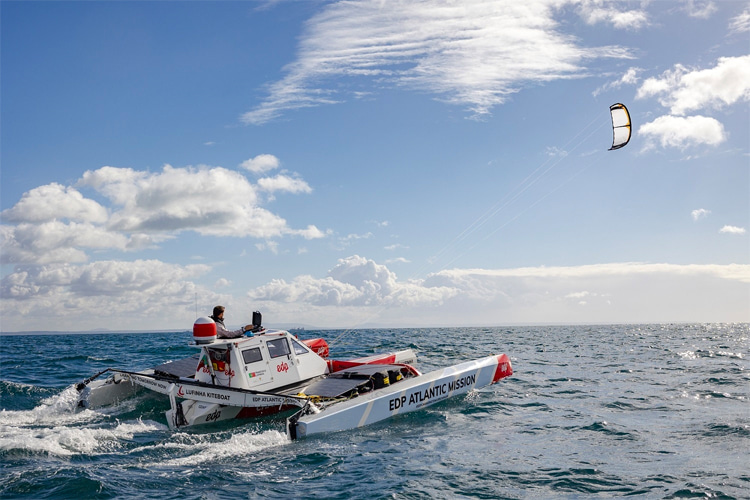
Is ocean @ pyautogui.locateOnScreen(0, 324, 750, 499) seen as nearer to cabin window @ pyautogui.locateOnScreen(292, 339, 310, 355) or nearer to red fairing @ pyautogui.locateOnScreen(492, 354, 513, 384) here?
red fairing @ pyautogui.locateOnScreen(492, 354, 513, 384)

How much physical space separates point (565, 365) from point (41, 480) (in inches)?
819

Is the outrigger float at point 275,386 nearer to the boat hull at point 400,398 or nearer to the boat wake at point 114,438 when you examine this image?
the boat hull at point 400,398

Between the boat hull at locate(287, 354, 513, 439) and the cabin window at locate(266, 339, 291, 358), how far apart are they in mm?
2264

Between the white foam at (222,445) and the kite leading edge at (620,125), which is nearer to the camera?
the white foam at (222,445)

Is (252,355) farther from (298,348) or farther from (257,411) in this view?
(298,348)

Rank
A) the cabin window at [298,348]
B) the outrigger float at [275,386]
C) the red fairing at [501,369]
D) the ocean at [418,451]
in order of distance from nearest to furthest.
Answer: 1. the ocean at [418,451]
2. the outrigger float at [275,386]
3. the cabin window at [298,348]
4. the red fairing at [501,369]

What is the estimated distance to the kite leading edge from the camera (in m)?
12.9

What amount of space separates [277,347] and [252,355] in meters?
0.74

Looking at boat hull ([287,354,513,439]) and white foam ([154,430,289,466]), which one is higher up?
boat hull ([287,354,513,439])

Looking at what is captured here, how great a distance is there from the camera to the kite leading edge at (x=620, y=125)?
12914 millimetres

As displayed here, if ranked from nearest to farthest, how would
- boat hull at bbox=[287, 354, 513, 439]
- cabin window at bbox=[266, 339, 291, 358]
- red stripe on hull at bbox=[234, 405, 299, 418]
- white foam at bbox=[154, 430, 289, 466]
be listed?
white foam at bbox=[154, 430, 289, 466], boat hull at bbox=[287, 354, 513, 439], red stripe on hull at bbox=[234, 405, 299, 418], cabin window at bbox=[266, 339, 291, 358]

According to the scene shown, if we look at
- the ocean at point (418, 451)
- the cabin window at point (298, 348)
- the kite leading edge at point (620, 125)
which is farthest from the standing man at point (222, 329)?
the kite leading edge at point (620, 125)

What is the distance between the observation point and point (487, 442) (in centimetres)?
1025

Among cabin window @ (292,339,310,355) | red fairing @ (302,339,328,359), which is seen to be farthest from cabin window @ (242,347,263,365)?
red fairing @ (302,339,328,359)
